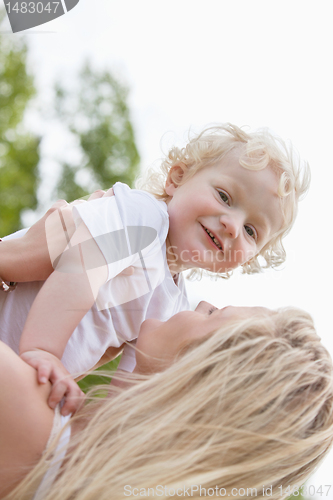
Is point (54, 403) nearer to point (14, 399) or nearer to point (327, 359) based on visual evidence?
point (14, 399)

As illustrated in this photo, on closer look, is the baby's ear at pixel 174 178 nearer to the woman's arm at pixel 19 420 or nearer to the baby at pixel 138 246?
the baby at pixel 138 246

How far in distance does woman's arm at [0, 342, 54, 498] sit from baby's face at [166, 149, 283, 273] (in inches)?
32.5

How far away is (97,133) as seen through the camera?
31.1 feet

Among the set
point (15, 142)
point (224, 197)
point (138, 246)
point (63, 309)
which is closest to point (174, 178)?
point (224, 197)

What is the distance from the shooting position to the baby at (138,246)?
1.40 metres

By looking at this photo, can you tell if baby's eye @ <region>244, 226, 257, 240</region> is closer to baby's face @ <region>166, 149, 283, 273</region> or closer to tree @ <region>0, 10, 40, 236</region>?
baby's face @ <region>166, 149, 283, 273</region>

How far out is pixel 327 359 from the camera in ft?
4.37

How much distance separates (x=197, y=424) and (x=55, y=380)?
0.39 metres

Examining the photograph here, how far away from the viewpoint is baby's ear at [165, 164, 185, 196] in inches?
79.0

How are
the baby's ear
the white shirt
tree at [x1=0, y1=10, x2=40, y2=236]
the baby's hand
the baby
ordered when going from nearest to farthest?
the baby's hand < the baby < the white shirt < the baby's ear < tree at [x1=0, y1=10, x2=40, y2=236]

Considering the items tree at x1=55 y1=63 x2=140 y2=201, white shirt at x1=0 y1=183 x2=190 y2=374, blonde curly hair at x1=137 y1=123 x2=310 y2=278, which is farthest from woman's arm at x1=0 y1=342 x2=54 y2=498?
tree at x1=55 y1=63 x2=140 y2=201

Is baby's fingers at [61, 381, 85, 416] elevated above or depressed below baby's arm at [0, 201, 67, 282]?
below

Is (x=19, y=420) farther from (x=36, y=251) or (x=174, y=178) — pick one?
(x=174, y=178)

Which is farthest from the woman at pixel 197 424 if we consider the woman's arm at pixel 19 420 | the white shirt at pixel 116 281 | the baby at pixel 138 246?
the white shirt at pixel 116 281
